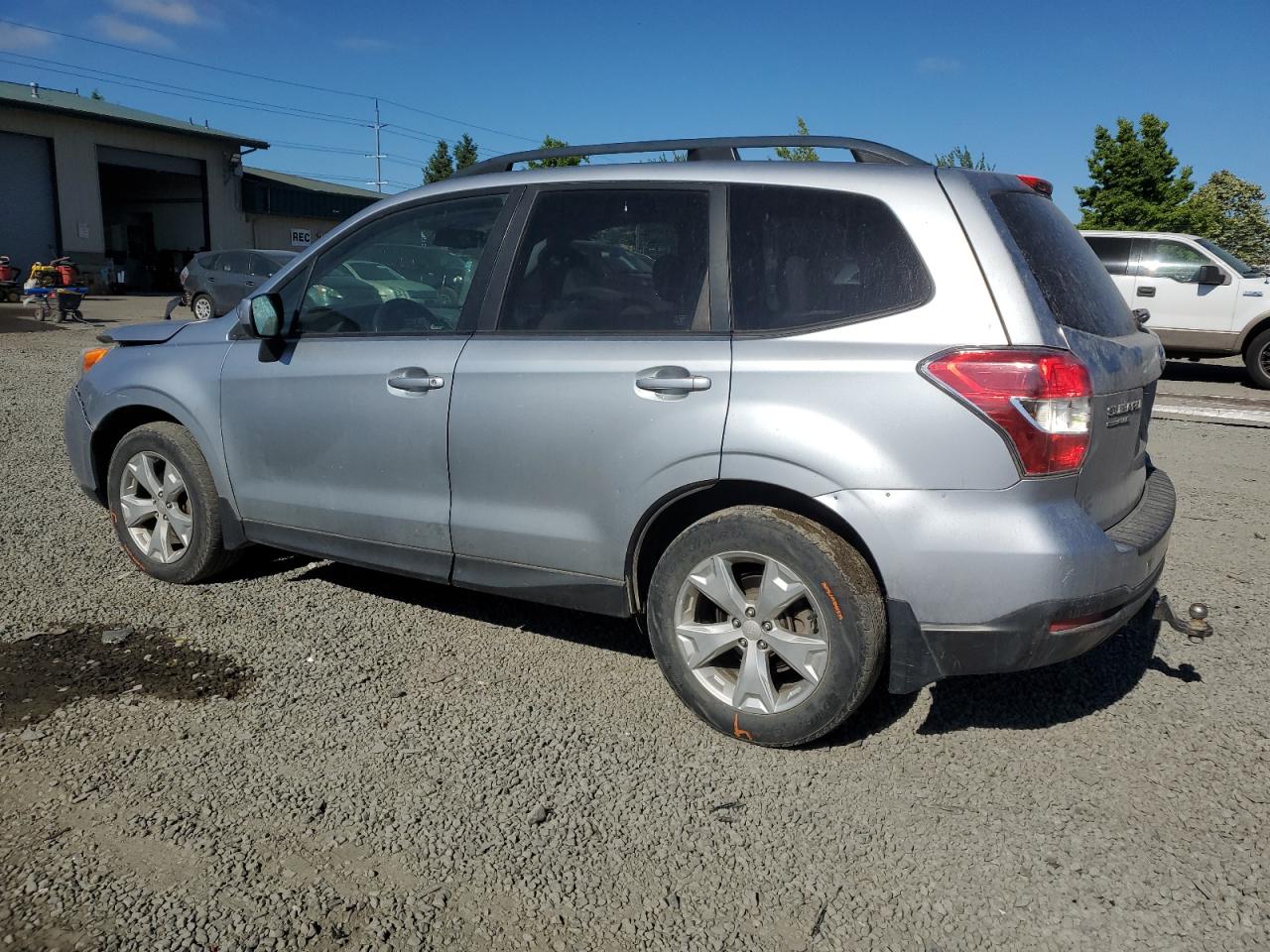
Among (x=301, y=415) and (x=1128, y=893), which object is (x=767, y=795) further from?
(x=301, y=415)

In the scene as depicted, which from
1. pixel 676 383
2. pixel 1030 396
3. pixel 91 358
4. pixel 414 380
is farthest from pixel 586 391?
pixel 91 358

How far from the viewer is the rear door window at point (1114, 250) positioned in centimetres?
1495

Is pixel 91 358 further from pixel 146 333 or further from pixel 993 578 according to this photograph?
pixel 993 578

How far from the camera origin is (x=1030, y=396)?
9.66 feet

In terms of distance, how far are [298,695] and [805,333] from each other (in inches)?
85.9

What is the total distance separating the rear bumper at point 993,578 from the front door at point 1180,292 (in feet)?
41.8

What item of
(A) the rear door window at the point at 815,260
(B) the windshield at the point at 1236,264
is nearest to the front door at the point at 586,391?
(A) the rear door window at the point at 815,260

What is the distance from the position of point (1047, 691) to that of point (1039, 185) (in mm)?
1862

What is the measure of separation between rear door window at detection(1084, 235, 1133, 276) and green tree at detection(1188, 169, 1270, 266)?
113ft

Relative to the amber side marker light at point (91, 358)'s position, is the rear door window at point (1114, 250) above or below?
above

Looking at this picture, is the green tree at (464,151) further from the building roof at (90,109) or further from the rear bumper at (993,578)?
the rear bumper at (993,578)

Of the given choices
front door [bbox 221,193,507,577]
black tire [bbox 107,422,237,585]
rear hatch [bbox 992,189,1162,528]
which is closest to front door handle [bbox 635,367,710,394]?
front door [bbox 221,193,507,577]

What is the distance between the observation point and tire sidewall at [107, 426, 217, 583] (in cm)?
469

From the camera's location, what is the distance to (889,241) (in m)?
3.22
